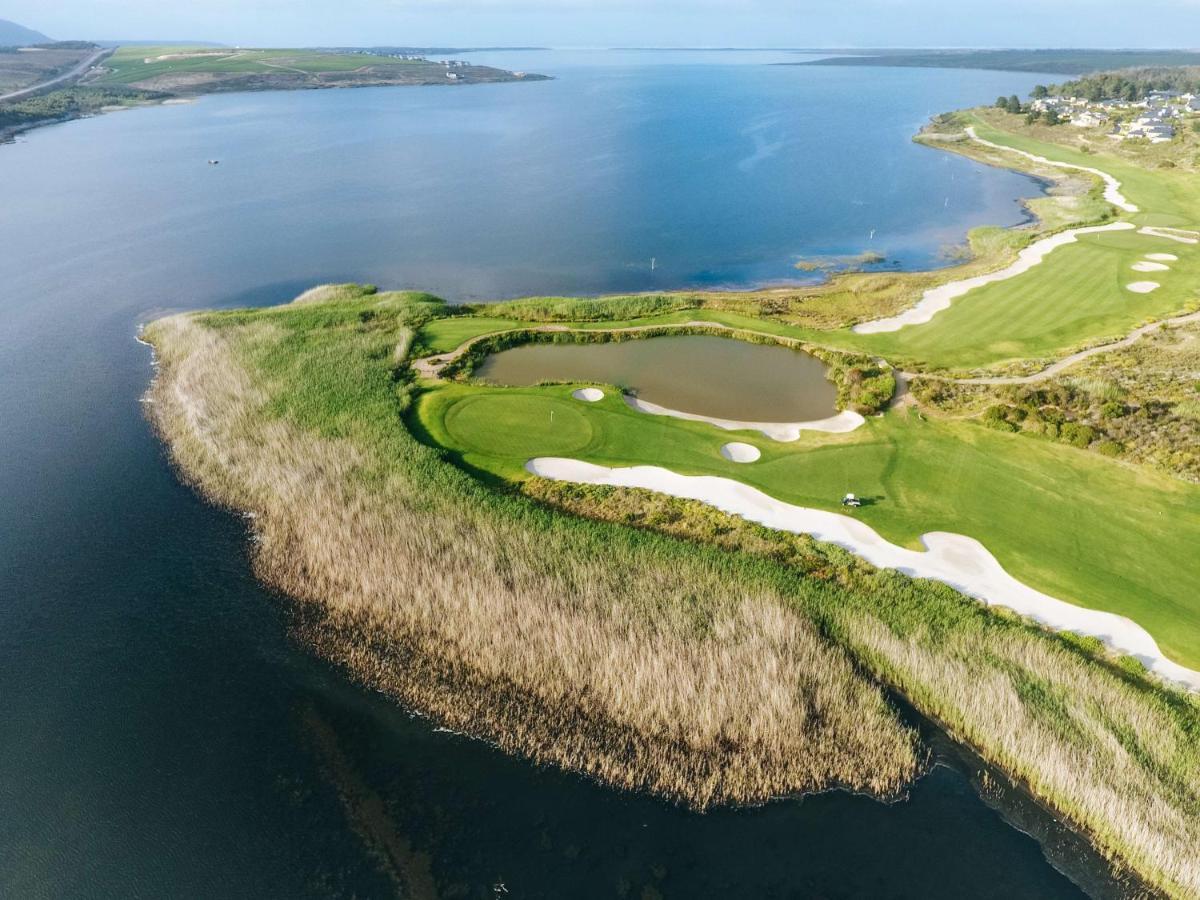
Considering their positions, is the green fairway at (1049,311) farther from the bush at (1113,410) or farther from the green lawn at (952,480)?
the green lawn at (952,480)

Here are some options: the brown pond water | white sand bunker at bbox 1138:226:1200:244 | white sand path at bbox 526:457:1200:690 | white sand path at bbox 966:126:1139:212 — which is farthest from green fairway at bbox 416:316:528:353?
white sand path at bbox 966:126:1139:212

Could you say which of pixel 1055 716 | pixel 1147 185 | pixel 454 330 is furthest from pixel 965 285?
pixel 1147 185

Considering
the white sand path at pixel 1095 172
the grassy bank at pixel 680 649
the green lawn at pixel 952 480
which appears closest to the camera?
the grassy bank at pixel 680 649

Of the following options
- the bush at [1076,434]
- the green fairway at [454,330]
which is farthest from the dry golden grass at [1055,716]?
the green fairway at [454,330]

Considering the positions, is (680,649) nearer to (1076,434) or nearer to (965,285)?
(1076,434)

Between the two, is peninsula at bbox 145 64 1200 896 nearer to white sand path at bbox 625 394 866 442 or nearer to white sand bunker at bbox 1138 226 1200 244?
white sand path at bbox 625 394 866 442

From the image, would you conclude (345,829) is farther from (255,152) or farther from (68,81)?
(68,81)
